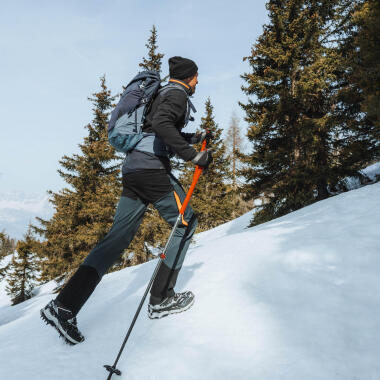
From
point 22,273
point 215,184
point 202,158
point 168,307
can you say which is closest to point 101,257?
point 168,307

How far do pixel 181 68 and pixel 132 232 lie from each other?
172cm

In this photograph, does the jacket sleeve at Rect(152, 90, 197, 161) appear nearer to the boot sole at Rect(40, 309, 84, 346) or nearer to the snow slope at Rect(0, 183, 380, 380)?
the snow slope at Rect(0, 183, 380, 380)

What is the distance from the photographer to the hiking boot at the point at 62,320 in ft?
7.68

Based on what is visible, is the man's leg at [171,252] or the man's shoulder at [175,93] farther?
the man's leg at [171,252]

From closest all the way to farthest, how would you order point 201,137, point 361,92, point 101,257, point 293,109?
point 101,257 < point 201,137 < point 361,92 < point 293,109

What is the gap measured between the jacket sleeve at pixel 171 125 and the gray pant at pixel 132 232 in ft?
1.24

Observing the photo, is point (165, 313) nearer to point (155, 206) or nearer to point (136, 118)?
point (155, 206)

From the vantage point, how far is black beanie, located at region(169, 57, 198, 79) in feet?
8.81

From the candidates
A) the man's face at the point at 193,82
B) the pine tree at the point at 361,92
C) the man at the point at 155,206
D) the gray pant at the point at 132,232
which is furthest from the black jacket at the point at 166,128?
the pine tree at the point at 361,92

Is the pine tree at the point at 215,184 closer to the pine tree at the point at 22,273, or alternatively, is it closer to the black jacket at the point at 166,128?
the black jacket at the point at 166,128

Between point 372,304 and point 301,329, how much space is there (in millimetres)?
643

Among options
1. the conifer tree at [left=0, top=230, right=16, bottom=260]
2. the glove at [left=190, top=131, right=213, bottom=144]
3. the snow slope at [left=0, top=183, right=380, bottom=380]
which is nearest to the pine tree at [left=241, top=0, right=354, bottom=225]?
the snow slope at [left=0, top=183, right=380, bottom=380]

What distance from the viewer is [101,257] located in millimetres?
2451

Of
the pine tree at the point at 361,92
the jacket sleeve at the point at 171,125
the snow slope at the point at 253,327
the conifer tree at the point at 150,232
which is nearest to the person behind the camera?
the snow slope at the point at 253,327
